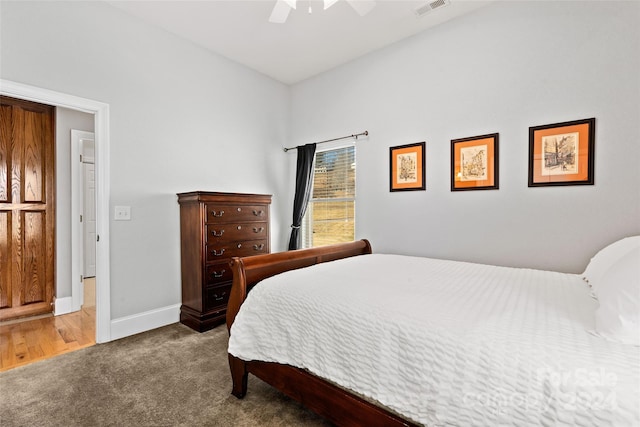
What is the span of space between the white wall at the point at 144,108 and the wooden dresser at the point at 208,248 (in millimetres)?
172

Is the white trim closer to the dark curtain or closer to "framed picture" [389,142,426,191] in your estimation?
the dark curtain

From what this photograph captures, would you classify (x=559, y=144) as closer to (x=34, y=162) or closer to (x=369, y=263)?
(x=369, y=263)


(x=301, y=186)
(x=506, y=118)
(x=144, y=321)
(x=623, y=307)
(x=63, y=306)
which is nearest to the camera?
(x=623, y=307)

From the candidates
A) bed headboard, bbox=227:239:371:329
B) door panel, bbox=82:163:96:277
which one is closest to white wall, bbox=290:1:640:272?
bed headboard, bbox=227:239:371:329

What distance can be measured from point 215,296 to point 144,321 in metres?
0.67

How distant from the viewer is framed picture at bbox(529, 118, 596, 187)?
2.21 m

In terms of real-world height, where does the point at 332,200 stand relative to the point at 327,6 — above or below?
below

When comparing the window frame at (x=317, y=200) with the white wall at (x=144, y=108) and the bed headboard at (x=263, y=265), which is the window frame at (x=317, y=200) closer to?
the white wall at (x=144, y=108)

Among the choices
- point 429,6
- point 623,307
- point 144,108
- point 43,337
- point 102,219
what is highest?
point 429,6

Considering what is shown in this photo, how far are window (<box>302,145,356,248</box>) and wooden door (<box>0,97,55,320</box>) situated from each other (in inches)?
117

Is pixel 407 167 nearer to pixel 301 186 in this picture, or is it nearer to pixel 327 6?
pixel 301 186

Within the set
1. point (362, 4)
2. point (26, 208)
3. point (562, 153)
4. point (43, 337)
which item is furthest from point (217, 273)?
point (562, 153)

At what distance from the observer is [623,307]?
37.8 inches

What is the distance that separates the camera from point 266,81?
402cm
